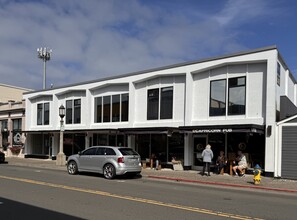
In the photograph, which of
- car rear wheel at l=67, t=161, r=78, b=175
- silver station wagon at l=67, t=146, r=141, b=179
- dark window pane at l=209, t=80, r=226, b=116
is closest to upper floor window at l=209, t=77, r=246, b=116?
dark window pane at l=209, t=80, r=226, b=116

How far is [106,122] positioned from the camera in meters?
27.5

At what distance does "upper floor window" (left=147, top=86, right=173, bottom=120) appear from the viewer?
23375mm

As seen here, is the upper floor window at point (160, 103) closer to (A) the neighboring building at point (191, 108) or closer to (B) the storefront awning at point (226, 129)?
(A) the neighboring building at point (191, 108)

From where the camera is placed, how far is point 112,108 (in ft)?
88.9

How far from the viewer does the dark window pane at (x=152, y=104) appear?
79.0 feet

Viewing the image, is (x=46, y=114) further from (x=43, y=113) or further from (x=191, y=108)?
Answer: (x=191, y=108)

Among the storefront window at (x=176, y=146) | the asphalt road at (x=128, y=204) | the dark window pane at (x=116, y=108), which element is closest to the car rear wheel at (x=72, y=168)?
the asphalt road at (x=128, y=204)

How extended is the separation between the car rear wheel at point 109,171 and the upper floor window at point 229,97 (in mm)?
6927

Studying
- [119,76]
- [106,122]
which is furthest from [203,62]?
[106,122]

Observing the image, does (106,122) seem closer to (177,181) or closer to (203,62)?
(203,62)

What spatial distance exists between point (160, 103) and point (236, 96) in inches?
211

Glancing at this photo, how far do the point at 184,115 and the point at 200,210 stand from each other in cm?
1344

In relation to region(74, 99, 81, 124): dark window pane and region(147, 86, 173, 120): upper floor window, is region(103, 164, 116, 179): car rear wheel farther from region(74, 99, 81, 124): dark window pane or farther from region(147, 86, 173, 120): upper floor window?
region(74, 99, 81, 124): dark window pane

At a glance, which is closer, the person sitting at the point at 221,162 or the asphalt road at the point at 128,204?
the asphalt road at the point at 128,204
